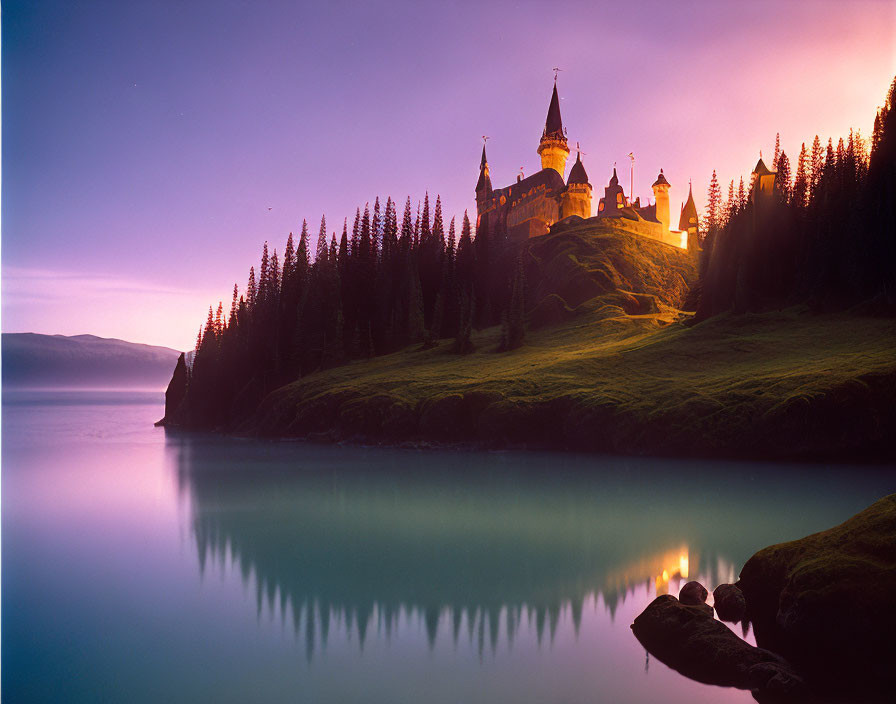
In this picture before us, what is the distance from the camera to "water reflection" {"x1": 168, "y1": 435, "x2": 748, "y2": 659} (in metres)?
16.4

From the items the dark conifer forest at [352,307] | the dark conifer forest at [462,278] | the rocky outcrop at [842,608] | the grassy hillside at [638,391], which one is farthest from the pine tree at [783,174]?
the rocky outcrop at [842,608]

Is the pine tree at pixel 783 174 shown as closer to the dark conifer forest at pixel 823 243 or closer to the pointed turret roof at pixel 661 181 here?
the dark conifer forest at pixel 823 243

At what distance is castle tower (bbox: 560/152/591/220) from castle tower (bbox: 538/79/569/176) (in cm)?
1501

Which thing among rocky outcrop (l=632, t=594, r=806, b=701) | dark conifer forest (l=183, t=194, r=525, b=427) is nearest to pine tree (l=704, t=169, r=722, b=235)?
dark conifer forest (l=183, t=194, r=525, b=427)

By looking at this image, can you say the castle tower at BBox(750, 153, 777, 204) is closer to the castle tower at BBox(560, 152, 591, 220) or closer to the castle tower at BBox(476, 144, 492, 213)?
the castle tower at BBox(560, 152, 591, 220)

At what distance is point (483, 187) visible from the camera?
16812cm

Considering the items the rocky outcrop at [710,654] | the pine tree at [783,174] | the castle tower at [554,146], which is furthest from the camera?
the castle tower at [554,146]

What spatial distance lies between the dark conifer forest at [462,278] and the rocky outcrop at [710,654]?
67.1 meters

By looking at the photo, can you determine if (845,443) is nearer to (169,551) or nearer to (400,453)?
(400,453)

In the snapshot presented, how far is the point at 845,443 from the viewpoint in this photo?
42.3m

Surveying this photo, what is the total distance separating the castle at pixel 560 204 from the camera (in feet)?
459

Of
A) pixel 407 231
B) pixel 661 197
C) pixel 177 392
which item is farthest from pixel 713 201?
pixel 177 392

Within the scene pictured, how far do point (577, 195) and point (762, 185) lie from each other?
58348mm

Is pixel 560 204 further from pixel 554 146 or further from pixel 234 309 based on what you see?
pixel 234 309
